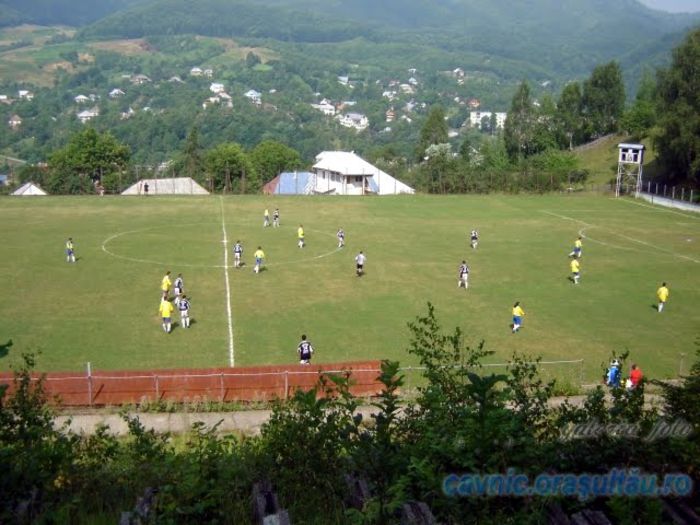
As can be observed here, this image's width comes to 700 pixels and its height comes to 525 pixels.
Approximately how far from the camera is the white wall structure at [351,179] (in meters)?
71.1

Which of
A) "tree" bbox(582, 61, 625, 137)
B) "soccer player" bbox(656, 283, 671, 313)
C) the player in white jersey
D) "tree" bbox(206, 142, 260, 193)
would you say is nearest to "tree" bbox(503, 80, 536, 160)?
"tree" bbox(582, 61, 625, 137)

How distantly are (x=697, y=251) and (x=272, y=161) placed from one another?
5679 cm

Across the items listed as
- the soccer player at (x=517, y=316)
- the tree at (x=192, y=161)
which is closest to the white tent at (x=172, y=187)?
the tree at (x=192, y=161)

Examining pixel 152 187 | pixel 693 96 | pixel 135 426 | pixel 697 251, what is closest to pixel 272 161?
pixel 152 187

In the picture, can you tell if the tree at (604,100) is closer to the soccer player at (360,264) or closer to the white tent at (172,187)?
the white tent at (172,187)

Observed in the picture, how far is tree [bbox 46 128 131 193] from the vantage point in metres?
63.9

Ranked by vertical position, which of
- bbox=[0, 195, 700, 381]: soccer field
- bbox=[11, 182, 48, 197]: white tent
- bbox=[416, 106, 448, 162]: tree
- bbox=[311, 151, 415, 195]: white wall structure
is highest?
bbox=[416, 106, 448, 162]: tree

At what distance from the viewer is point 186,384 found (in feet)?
59.7

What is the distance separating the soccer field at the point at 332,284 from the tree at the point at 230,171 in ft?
56.3

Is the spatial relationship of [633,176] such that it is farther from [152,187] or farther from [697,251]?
[152,187]

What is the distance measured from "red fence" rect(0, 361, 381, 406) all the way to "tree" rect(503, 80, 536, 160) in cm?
8423

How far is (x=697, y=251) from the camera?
3956 centimetres

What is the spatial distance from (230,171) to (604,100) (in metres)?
55.8

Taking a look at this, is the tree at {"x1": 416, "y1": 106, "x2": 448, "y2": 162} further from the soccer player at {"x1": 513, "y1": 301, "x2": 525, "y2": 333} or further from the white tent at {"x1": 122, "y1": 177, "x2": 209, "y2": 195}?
the soccer player at {"x1": 513, "y1": 301, "x2": 525, "y2": 333}
